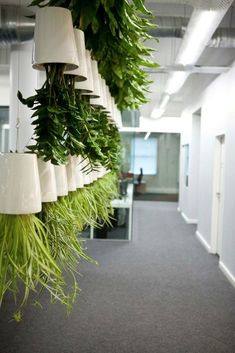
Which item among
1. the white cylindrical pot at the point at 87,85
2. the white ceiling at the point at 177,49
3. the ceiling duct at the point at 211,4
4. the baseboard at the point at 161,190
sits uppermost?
the white ceiling at the point at 177,49

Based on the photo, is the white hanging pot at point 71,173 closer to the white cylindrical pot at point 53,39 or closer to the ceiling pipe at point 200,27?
the white cylindrical pot at point 53,39

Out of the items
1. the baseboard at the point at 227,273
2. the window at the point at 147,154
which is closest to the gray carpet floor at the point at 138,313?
the baseboard at the point at 227,273

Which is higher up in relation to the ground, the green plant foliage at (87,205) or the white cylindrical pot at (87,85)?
the white cylindrical pot at (87,85)

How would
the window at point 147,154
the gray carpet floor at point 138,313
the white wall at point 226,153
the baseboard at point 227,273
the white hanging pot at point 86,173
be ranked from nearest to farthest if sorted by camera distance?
the white hanging pot at point 86,173 < the gray carpet floor at point 138,313 < the baseboard at point 227,273 < the white wall at point 226,153 < the window at point 147,154

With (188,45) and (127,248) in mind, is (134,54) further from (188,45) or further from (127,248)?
(127,248)

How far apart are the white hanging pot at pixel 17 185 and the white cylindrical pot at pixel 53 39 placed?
361 mm

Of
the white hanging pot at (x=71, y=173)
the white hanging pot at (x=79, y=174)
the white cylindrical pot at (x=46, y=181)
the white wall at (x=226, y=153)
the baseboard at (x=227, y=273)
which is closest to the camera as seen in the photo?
the white cylindrical pot at (x=46, y=181)

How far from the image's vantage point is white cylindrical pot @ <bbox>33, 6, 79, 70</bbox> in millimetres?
1104

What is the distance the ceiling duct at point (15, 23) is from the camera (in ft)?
9.87

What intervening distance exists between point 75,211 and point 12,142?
2680 mm

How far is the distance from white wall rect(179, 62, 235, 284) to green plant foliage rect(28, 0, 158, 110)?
2603 millimetres

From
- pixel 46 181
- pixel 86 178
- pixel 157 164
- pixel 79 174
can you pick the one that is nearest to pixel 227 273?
pixel 86 178

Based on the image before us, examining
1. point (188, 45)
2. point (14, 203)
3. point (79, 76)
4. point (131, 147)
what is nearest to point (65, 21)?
point (79, 76)

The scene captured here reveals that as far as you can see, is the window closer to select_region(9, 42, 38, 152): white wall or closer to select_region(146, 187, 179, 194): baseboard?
select_region(146, 187, 179, 194): baseboard
